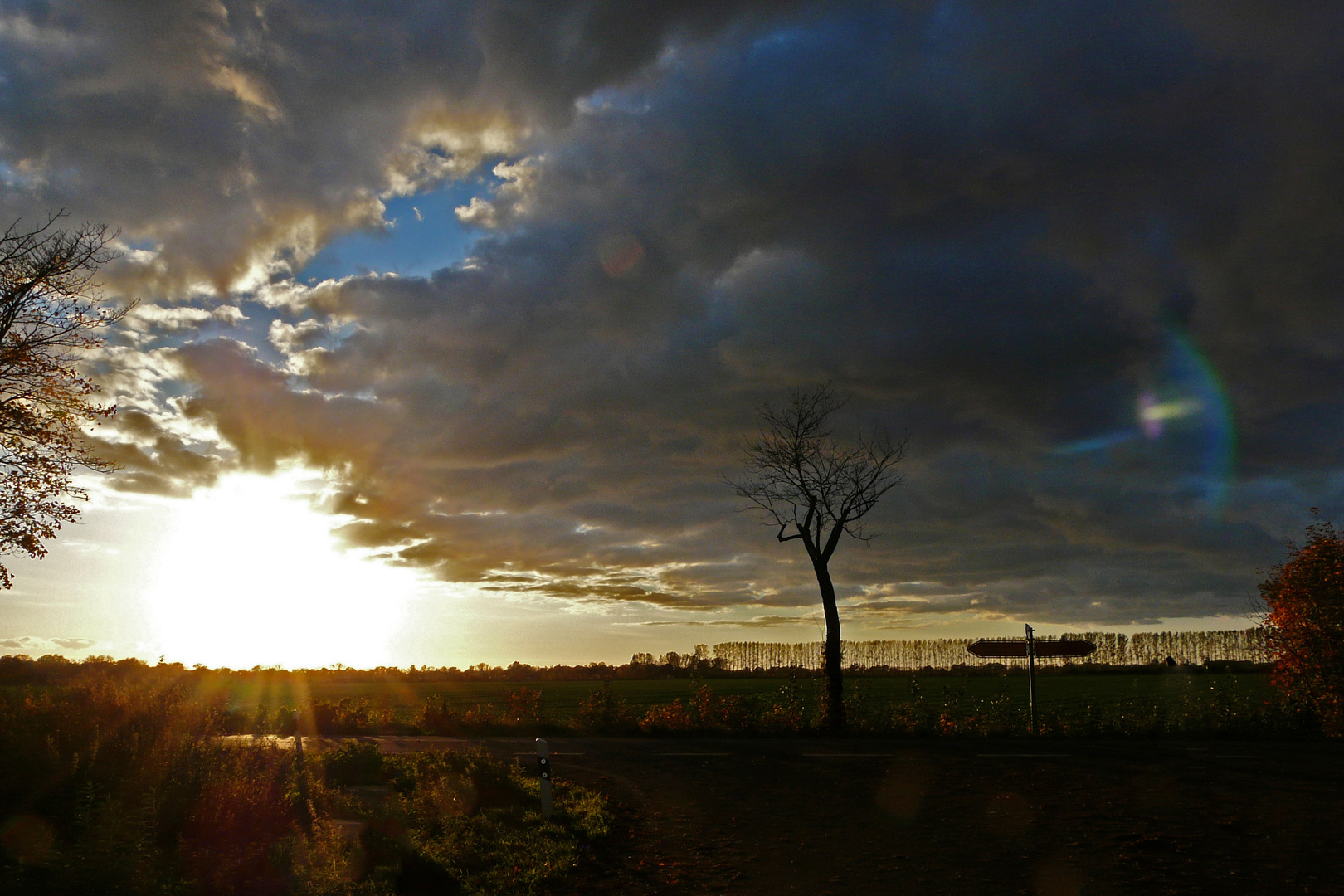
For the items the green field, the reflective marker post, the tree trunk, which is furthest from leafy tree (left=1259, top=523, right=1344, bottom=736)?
the reflective marker post

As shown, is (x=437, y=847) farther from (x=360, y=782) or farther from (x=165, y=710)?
(x=165, y=710)

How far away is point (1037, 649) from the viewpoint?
23312 mm

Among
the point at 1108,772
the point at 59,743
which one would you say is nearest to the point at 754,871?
the point at 1108,772

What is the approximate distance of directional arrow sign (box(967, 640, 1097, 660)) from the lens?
2336 centimetres

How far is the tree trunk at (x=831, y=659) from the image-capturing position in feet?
80.4

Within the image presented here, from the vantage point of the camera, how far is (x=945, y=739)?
2131cm

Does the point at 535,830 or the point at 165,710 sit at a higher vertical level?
the point at 165,710

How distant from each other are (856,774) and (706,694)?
11.8m

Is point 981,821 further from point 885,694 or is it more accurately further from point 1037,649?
point 885,694

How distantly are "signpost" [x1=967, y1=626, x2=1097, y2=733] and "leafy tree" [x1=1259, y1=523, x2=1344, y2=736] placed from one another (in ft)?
14.5

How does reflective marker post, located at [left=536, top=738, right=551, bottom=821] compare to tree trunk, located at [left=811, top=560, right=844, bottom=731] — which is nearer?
reflective marker post, located at [left=536, top=738, right=551, bottom=821]

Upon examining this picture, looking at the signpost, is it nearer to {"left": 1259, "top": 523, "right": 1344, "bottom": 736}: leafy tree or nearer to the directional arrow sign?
the directional arrow sign

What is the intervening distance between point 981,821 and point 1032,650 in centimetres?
1304

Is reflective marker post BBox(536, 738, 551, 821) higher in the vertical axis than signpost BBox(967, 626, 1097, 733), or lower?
lower
